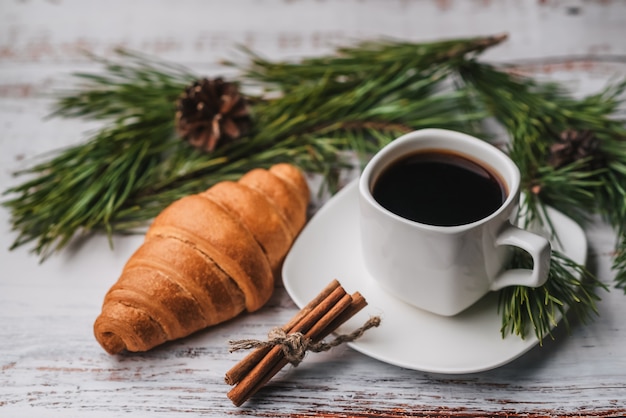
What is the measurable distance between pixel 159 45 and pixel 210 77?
189mm

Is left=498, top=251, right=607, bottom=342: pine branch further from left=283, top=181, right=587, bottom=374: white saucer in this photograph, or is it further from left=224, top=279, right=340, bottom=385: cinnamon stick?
left=224, top=279, right=340, bottom=385: cinnamon stick

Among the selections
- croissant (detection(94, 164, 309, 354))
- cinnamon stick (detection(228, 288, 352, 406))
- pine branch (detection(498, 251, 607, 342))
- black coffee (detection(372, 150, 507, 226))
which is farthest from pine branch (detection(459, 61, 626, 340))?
croissant (detection(94, 164, 309, 354))

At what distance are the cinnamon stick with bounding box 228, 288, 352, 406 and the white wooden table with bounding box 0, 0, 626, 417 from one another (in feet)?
0.11

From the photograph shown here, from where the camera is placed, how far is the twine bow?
1.01 metres

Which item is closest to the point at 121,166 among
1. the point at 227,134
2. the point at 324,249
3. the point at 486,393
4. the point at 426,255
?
the point at 227,134

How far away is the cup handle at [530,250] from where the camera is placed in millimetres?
952

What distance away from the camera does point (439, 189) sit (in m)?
1.04

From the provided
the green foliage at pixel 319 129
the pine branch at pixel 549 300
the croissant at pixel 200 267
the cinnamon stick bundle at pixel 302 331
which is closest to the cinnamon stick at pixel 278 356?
the cinnamon stick bundle at pixel 302 331

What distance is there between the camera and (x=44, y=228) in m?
1.27

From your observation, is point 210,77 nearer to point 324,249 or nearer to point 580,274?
point 324,249

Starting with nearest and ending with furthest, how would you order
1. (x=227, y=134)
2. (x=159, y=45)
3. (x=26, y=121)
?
1. (x=227, y=134)
2. (x=26, y=121)
3. (x=159, y=45)

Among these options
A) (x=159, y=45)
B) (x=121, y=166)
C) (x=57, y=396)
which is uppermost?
(x=159, y=45)

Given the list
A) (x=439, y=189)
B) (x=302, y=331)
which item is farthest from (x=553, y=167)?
(x=302, y=331)

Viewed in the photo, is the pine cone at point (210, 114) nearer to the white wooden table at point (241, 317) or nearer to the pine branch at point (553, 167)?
the white wooden table at point (241, 317)
